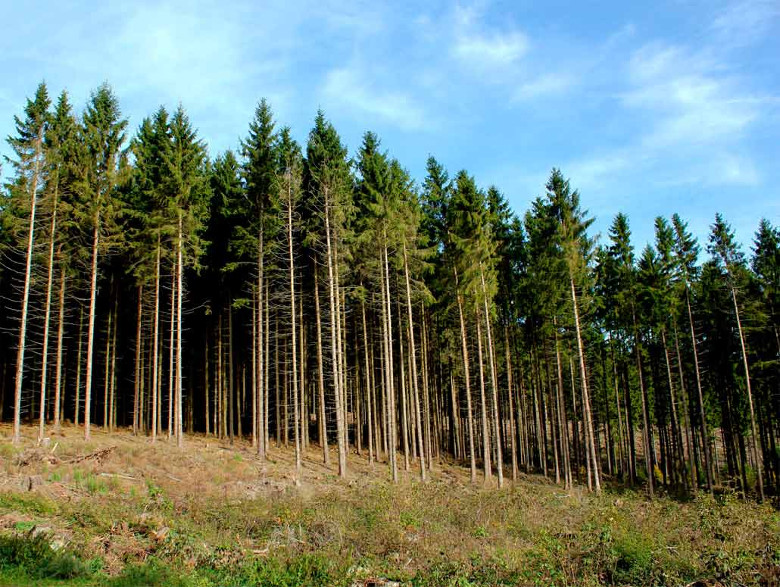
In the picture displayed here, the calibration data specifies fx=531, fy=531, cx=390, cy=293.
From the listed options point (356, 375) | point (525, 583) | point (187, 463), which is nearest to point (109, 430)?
point (187, 463)

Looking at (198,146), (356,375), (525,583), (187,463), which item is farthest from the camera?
(356,375)

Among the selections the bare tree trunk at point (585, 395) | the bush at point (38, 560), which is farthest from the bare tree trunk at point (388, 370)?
the bush at point (38, 560)

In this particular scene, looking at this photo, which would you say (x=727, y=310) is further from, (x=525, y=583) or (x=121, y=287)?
(x=121, y=287)

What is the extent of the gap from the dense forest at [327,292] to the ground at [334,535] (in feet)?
20.9

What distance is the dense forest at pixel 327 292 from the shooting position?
946 inches

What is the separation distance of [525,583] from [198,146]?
23.8m

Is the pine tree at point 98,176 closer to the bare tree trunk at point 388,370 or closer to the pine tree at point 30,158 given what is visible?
the pine tree at point 30,158

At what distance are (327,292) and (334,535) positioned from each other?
15.4 meters

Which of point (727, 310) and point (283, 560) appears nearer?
point (283, 560)

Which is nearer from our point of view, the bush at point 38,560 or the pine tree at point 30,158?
the bush at point 38,560

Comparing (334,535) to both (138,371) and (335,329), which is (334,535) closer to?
(335,329)

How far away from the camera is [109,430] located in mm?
27172

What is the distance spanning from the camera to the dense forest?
24031 mm

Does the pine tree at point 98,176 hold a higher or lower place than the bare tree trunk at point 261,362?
higher
